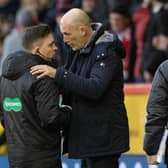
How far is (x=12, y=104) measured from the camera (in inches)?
297

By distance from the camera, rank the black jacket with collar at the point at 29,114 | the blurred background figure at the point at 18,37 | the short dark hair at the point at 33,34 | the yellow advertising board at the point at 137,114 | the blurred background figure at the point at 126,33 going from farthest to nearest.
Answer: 1. the blurred background figure at the point at 18,37
2. the blurred background figure at the point at 126,33
3. the yellow advertising board at the point at 137,114
4. the short dark hair at the point at 33,34
5. the black jacket with collar at the point at 29,114

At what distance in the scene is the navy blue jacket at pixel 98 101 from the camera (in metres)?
7.44

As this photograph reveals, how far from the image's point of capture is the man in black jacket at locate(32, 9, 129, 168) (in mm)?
7453

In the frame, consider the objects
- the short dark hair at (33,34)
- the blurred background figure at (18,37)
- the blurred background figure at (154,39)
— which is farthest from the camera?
the blurred background figure at (18,37)

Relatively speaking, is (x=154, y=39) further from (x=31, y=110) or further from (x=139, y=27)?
(x=31, y=110)

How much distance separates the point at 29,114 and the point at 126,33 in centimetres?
477

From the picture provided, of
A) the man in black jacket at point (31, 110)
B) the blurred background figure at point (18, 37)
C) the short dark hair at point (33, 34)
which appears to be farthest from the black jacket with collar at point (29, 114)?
the blurred background figure at point (18, 37)

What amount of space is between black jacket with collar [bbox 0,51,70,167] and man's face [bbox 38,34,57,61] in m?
0.05

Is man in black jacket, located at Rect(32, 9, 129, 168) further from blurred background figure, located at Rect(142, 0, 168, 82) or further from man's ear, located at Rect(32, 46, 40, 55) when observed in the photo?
blurred background figure, located at Rect(142, 0, 168, 82)

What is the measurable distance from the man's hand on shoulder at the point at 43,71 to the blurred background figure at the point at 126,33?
4.58 m

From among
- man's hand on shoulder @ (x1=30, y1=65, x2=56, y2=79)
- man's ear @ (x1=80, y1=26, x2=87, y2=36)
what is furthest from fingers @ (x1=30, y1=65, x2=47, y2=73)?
man's ear @ (x1=80, y1=26, x2=87, y2=36)

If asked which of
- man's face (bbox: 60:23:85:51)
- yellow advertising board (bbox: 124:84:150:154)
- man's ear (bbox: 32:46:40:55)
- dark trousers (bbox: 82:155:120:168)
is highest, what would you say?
man's face (bbox: 60:23:85:51)

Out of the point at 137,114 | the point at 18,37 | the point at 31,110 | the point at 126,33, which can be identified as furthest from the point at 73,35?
the point at 18,37

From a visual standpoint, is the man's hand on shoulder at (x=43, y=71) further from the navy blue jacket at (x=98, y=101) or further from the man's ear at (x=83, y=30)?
the man's ear at (x=83, y=30)
